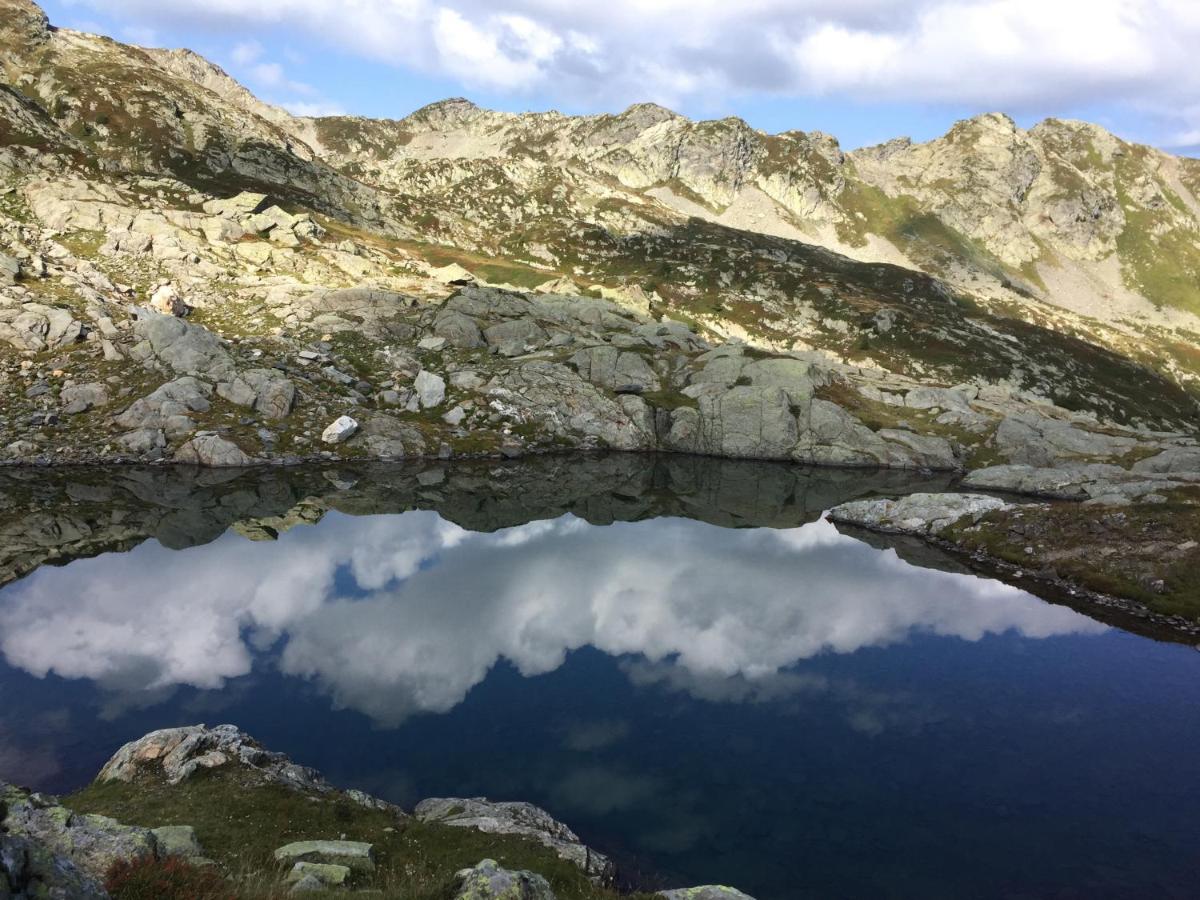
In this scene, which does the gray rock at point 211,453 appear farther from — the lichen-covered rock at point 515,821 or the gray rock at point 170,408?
the lichen-covered rock at point 515,821

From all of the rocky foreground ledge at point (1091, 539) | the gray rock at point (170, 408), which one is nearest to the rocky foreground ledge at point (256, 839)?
the rocky foreground ledge at point (1091, 539)

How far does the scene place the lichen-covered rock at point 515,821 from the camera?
71.1 feet

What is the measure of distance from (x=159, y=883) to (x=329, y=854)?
7.09 metres

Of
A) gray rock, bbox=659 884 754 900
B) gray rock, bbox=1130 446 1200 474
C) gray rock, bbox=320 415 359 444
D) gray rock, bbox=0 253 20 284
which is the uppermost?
gray rock, bbox=0 253 20 284

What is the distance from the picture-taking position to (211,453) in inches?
2884

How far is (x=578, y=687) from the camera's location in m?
36.1

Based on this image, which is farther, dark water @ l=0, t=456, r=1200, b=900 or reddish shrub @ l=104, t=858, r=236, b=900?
dark water @ l=0, t=456, r=1200, b=900

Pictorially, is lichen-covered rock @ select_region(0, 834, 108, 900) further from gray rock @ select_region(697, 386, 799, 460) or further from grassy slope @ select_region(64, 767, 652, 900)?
gray rock @ select_region(697, 386, 799, 460)

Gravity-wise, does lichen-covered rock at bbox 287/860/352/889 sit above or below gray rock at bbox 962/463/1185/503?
below

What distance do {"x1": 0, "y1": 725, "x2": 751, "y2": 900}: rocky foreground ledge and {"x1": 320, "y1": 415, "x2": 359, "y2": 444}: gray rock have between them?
57.4 metres

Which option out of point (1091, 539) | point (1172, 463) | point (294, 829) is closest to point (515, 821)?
point (294, 829)

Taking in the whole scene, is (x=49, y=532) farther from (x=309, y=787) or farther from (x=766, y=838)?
(x=766, y=838)

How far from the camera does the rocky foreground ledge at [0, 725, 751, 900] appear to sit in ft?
39.1

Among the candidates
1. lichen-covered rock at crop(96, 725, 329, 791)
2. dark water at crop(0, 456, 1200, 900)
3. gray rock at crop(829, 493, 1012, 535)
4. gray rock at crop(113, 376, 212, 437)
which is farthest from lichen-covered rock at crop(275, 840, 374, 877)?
gray rock at crop(113, 376, 212, 437)
